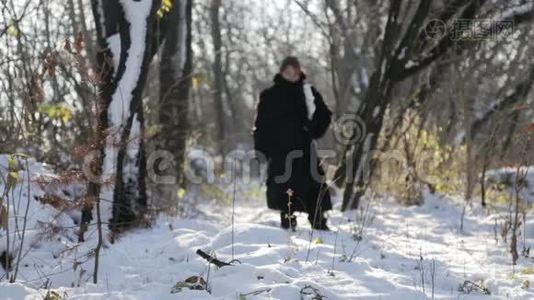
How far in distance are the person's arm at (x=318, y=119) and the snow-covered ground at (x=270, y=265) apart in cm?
92

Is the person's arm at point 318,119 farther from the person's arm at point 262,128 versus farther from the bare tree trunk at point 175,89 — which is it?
the bare tree trunk at point 175,89

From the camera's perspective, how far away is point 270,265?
12.4ft

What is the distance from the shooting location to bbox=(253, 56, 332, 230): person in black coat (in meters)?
5.79

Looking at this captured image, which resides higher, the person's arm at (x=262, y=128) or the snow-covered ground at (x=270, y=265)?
the person's arm at (x=262, y=128)

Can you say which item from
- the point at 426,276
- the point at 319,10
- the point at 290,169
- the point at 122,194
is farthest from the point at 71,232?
the point at 319,10

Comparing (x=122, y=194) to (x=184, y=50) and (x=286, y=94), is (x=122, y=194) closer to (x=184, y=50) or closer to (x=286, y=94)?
(x=286, y=94)

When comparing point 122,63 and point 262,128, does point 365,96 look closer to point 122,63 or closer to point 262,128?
point 262,128

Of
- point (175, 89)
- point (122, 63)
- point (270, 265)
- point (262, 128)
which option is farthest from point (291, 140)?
point (175, 89)

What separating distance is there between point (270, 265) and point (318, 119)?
2.42 m

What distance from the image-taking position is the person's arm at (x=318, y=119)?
5946 mm

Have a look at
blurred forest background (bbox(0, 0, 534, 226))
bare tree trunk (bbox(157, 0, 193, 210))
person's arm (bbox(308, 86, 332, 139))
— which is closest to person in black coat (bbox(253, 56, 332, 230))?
person's arm (bbox(308, 86, 332, 139))

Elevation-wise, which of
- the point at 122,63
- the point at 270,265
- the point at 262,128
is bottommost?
the point at 270,265

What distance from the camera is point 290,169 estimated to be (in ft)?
19.0

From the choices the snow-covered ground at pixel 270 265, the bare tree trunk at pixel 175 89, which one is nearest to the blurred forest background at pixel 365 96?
the bare tree trunk at pixel 175 89
